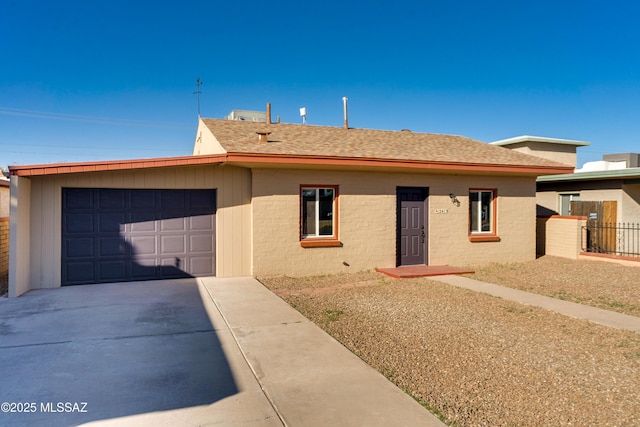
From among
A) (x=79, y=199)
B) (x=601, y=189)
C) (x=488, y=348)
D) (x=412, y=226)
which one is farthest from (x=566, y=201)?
(x=79, y=199)

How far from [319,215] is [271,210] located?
→ 4.63 feet

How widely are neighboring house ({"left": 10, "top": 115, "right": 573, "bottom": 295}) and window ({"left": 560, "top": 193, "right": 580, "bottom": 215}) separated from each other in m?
4.52

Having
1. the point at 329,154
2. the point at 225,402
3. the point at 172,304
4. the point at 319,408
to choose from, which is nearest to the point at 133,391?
the point at 225,402

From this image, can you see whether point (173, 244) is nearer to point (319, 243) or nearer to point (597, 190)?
point (319, 243)

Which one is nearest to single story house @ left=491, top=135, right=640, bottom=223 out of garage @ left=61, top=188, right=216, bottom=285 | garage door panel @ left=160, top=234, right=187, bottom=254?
garage @ left=61, top=188, right=216, bottom=285

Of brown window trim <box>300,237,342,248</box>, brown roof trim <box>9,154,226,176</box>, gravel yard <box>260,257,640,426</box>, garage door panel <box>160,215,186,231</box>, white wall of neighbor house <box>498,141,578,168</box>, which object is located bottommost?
gravel yard <box>260,257,640,426</box>

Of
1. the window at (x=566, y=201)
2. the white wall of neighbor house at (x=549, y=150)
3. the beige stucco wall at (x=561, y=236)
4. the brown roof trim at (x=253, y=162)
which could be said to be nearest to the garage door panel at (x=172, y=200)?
the brown roof trim at (x=253, y=162)

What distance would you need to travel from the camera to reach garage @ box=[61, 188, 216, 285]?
9.64m

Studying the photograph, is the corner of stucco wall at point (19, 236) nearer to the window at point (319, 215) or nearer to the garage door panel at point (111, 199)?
the garage door panel at point (111, 199)

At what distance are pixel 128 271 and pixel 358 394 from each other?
766 centimetres

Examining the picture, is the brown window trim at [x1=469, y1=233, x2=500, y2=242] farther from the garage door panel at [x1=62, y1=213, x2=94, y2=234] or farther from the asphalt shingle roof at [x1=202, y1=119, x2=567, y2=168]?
the garage door panel at [x1=62, y1=213, x2=94, y2=234]

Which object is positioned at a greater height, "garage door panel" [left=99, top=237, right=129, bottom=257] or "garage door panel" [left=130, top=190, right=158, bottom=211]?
"garage door panel" [left=130, top=190, right=158, bottom=211]

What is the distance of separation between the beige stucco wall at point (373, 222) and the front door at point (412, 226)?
0.69 ft

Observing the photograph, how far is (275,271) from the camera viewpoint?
11.0 m
